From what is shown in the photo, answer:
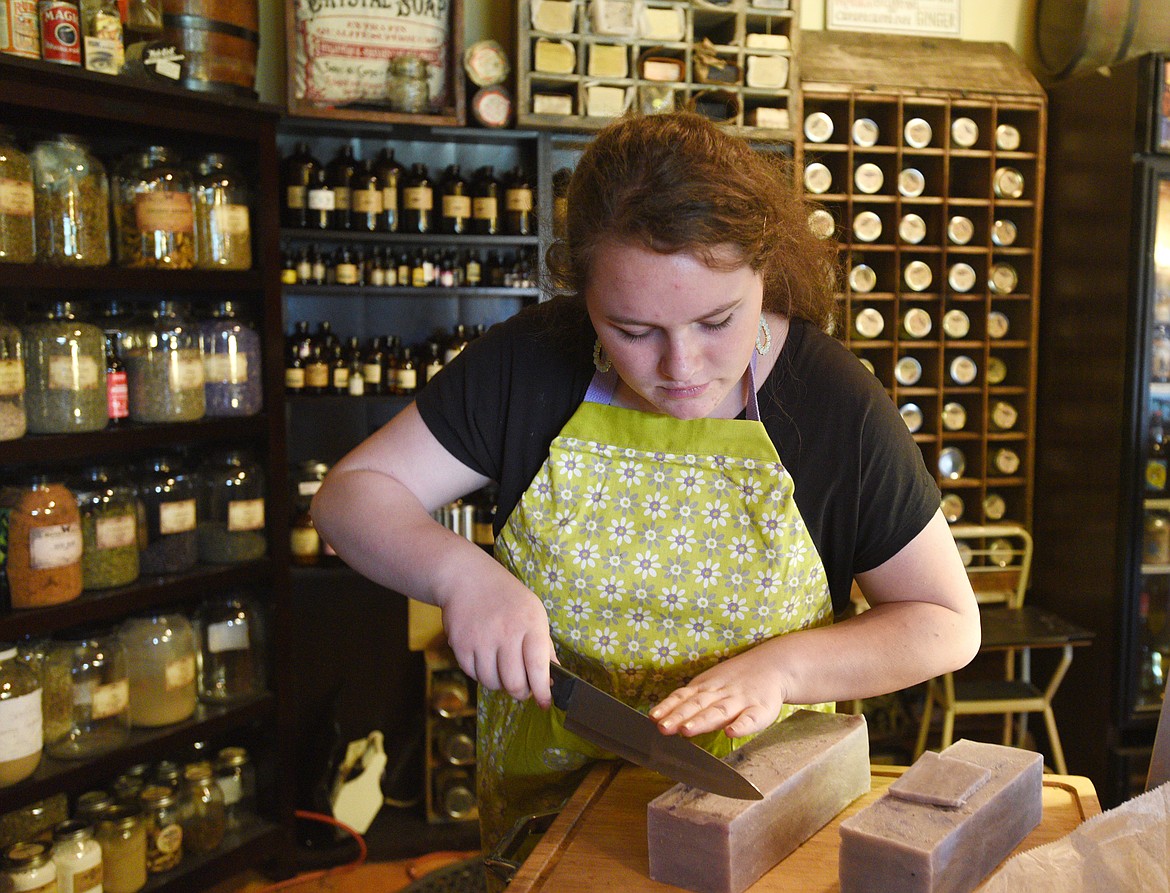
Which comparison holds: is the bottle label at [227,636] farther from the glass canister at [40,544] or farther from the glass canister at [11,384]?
the glass canister at [11,384]

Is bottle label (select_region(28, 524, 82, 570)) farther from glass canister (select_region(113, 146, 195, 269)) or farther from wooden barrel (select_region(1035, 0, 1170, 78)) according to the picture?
wooden barrel (select_region(1035, 0, 1170, 78))

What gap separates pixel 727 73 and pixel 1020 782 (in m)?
2.59

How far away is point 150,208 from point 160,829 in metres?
1.37

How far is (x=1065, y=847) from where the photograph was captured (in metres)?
0.87

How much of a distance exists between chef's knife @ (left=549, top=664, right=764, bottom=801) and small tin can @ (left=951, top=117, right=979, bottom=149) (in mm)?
2878

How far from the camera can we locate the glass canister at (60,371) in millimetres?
2102

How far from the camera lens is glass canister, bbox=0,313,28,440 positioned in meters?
2.00

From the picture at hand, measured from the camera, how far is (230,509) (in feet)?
8.14

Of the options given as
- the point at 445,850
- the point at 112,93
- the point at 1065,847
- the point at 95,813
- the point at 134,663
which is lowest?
the point at 445,850

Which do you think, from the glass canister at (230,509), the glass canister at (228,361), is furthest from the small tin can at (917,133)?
the glass canister at (230,509)

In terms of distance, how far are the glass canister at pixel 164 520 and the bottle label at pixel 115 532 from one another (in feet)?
0.21

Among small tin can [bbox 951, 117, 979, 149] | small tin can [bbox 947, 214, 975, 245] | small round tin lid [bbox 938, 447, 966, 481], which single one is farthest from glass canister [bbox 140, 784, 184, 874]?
small tin can [bbox 951, 117, 979, 149]

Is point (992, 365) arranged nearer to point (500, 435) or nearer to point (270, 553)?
point (270, 553)

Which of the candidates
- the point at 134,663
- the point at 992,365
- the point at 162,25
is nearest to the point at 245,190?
the point at 162,25
